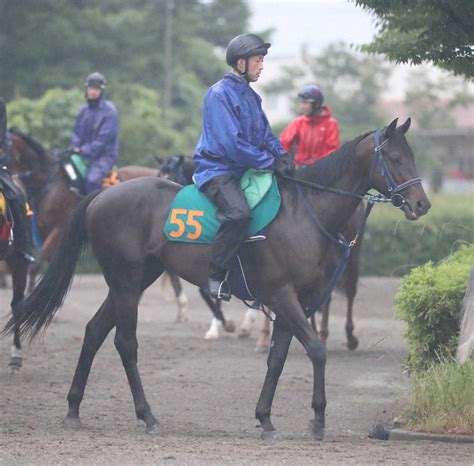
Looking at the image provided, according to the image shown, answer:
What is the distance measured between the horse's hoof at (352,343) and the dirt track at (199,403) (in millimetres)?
82

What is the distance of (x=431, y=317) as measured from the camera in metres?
9.06

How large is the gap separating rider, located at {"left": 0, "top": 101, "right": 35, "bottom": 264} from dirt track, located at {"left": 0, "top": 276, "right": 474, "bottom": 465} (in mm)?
1225

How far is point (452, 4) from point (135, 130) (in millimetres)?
16976

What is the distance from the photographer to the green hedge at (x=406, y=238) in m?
21.8

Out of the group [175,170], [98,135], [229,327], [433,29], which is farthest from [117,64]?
[433,29]

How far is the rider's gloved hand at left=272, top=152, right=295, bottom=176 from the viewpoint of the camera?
8.32 metres

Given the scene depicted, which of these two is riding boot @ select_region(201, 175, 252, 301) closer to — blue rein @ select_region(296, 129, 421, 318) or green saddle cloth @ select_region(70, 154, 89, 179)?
blue rein @ select_region(296, 129, 421, 318)

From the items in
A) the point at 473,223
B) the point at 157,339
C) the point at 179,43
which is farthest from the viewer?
the point at 179,43

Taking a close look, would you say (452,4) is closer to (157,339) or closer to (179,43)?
(157,339)

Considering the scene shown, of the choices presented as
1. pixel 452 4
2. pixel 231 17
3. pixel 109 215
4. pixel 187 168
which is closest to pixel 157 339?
pixel 187 168

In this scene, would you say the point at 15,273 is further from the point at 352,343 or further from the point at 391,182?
the point at 391,182

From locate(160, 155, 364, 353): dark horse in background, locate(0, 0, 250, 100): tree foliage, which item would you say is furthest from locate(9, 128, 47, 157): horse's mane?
locate(0, 0, 250, 100): tree foliage

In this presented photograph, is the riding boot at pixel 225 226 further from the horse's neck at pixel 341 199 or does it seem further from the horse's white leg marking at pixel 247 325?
the horse's white leg marking at pixel 247 325

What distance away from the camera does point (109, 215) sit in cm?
861
